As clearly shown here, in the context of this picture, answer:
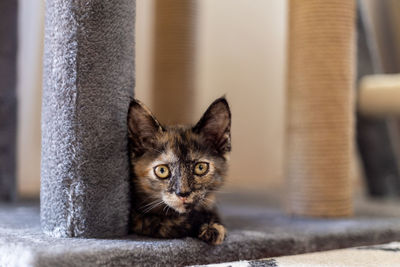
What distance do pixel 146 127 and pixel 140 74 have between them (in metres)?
1.25

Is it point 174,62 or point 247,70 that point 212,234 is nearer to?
point 174,62

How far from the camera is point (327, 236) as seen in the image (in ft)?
4.14

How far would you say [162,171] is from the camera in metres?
1.11

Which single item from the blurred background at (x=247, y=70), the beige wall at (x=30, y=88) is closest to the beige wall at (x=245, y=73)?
the blurred background at (x=247, y=70)

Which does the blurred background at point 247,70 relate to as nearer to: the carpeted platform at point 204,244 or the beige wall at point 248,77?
the beige wall at point 248,77

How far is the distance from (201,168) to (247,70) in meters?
1.65

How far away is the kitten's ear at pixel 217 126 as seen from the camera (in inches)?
45.1

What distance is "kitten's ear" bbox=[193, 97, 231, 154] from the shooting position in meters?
1.15

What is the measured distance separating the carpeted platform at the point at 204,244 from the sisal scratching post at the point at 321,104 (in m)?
0.10

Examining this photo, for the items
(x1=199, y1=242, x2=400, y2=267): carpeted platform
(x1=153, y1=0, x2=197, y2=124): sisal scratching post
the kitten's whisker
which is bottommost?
(x1=199, y1=242, x2=400, y2=267): carpeted platform

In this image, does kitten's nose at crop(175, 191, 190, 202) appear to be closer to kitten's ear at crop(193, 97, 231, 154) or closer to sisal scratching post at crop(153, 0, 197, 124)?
kitten's ear at crop(193, 97, 231, 154)

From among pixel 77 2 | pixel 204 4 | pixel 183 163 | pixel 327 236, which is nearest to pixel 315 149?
pixel 327 236

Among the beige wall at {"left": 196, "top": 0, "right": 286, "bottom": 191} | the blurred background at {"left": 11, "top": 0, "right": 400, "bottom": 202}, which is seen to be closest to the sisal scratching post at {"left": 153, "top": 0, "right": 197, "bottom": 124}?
the blurred background at {"left": 11, "top": 0, "right": 400, "bottom": 202}

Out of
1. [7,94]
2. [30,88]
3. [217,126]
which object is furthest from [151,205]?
[30,88]
